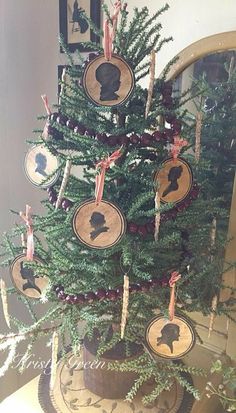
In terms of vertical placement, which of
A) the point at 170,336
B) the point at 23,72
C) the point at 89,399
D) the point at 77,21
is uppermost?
the point at 77,21

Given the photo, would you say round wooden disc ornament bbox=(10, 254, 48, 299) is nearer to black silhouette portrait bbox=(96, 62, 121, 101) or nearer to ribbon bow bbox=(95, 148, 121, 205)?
ribbon bow bbox=(95, 148, 121, 205)

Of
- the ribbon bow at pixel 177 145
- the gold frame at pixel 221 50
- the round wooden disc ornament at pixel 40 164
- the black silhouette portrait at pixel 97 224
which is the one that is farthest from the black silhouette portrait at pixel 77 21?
the black silhouette portrait at pixel 97 224

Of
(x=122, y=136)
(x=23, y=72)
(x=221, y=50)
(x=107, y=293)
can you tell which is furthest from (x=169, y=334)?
(x=23, y=72)

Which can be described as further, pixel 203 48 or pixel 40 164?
pixel 203 48

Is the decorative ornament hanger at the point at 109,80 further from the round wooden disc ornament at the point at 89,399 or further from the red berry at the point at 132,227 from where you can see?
the round wooden disc ornament at the point at 89,399

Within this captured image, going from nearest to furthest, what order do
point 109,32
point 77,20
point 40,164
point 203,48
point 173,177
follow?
point 109,32, point 173,177, point 40,164, point 203,48, point 77,20

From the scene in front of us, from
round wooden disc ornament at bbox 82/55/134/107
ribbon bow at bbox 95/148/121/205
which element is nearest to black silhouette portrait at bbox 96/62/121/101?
round wooden disc ornament at bbox 82/55/134/107

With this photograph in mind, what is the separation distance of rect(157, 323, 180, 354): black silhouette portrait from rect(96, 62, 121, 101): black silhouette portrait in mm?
405

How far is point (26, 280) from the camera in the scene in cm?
79

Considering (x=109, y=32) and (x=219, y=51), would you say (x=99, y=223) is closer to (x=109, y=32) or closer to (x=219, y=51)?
(x=109, y=32)

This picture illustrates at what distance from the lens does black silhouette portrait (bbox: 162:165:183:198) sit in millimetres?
718

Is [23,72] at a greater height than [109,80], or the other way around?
[23,72]

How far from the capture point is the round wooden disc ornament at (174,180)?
716 millimetres

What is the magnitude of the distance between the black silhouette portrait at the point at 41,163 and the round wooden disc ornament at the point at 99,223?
21 centimetres
